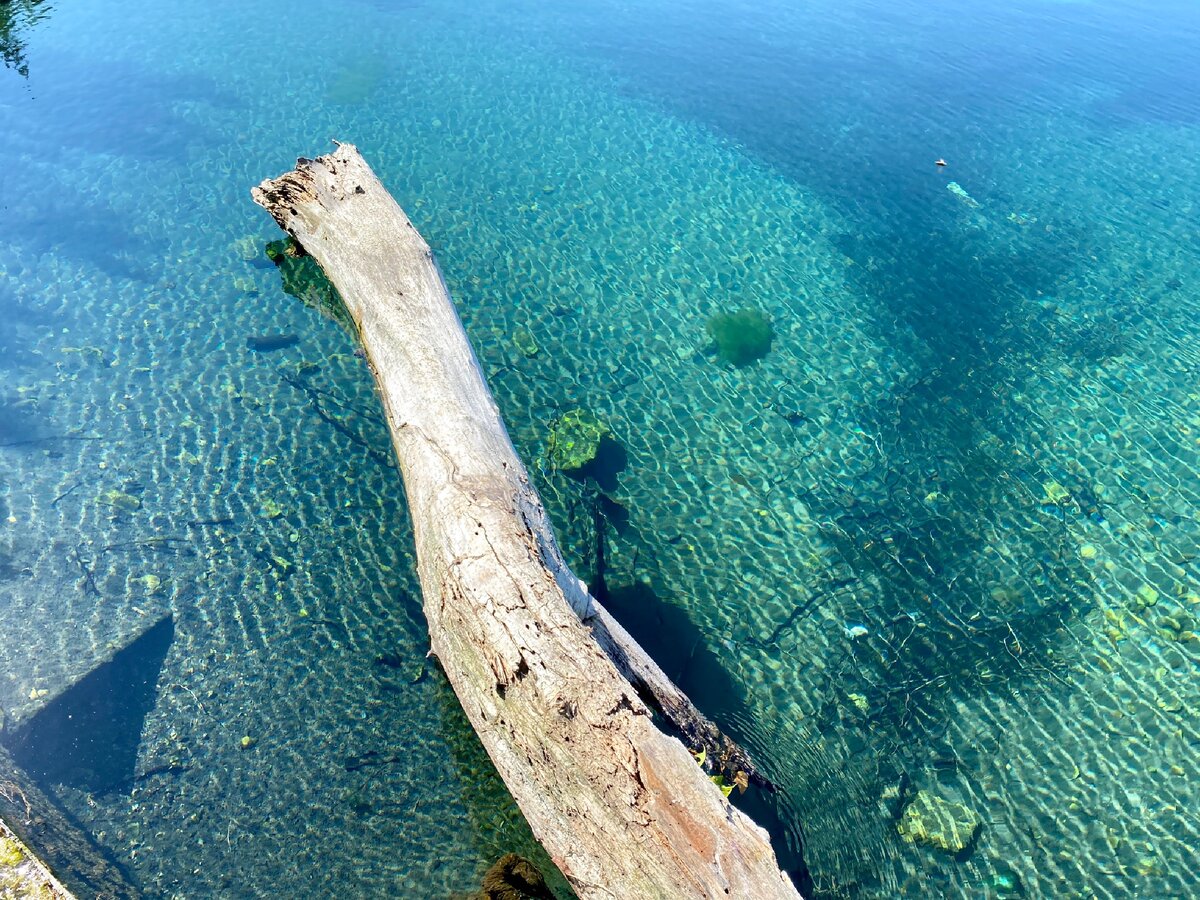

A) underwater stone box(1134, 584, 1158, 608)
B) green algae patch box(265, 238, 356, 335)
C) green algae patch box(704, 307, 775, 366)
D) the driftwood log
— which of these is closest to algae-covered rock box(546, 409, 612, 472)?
the driftwood log

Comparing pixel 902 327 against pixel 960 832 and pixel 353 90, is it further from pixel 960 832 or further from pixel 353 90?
pixel 353 90

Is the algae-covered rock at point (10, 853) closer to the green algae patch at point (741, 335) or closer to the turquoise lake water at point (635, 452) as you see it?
the turquoise lake water at point (635, 452)

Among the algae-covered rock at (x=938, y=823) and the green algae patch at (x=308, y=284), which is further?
the green algae patch at (x=308, y=284)

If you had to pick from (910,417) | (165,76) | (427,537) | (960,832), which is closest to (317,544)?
(427,537)

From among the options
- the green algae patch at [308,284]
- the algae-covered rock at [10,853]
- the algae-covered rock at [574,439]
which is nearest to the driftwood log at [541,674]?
the algae-covered rock at [574,439]

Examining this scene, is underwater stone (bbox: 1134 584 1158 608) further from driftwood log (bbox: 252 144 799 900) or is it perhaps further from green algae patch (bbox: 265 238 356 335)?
green algae patch (bbox: 265 238 356 335)

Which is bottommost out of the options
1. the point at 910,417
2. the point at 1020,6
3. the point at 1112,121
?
the point at 910,417

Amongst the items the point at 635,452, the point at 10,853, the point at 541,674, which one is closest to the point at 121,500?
the point at 10,853
